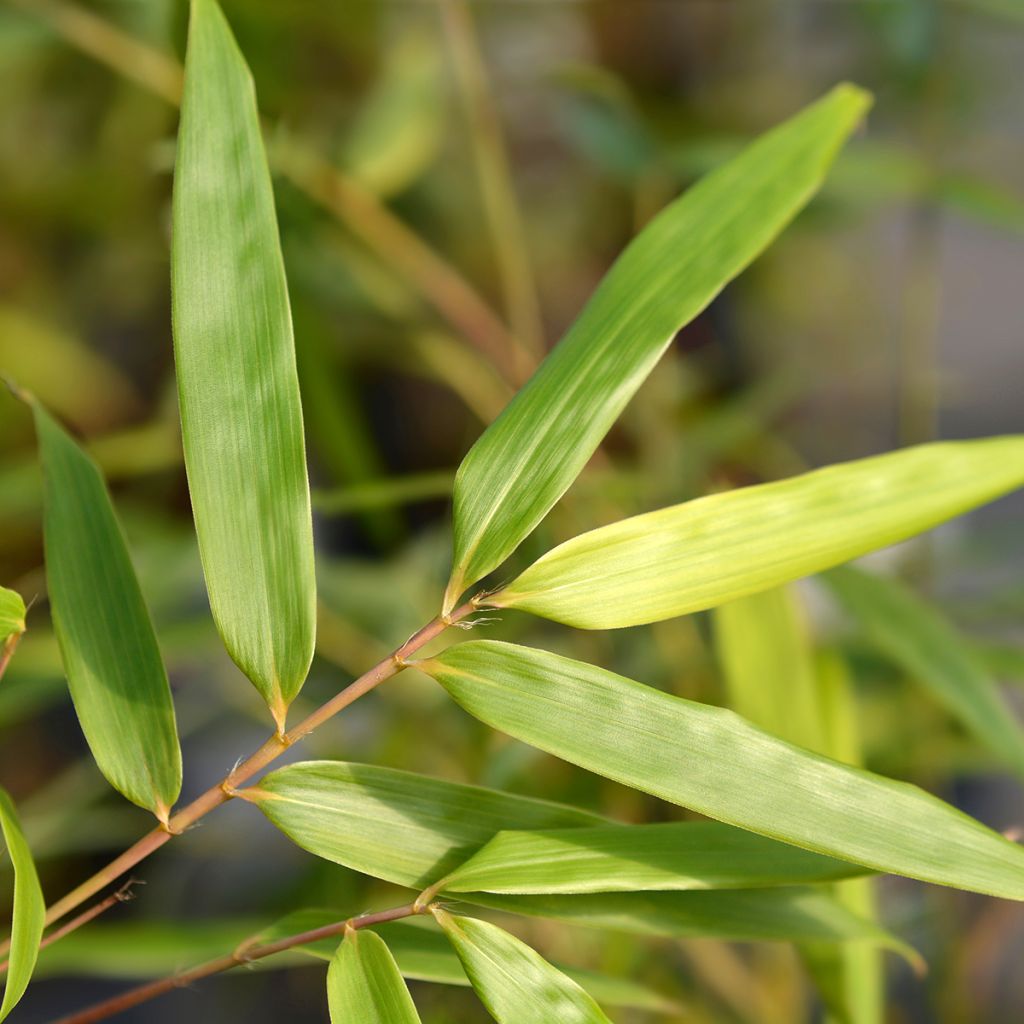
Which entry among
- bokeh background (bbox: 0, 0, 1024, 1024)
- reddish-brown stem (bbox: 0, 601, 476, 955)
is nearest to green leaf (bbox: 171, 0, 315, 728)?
reddish-brown stem (bbox: 0, 601, 476, 955)

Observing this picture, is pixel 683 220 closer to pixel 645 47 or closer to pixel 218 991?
pixel 218 991

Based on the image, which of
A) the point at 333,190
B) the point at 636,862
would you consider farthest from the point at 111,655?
the point at 333,190

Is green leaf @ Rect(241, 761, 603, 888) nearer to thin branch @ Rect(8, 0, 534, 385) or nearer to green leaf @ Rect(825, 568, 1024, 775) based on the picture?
green leaf @ Rect(825, 568, 1024, 775)

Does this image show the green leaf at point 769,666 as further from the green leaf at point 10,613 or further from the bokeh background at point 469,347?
the green leaf at point 10,613

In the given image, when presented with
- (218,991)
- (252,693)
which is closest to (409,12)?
(252,693)

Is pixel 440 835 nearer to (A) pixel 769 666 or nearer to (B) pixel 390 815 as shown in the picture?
(B) pixel 390 815

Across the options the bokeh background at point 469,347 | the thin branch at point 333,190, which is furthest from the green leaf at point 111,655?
the thin branch at point 333,190

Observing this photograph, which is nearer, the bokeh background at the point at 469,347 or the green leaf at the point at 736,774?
the green leaf at the point at 736,774

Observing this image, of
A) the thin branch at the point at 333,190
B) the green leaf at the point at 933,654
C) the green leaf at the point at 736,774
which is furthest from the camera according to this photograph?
the thin branch at the point at 333,190
